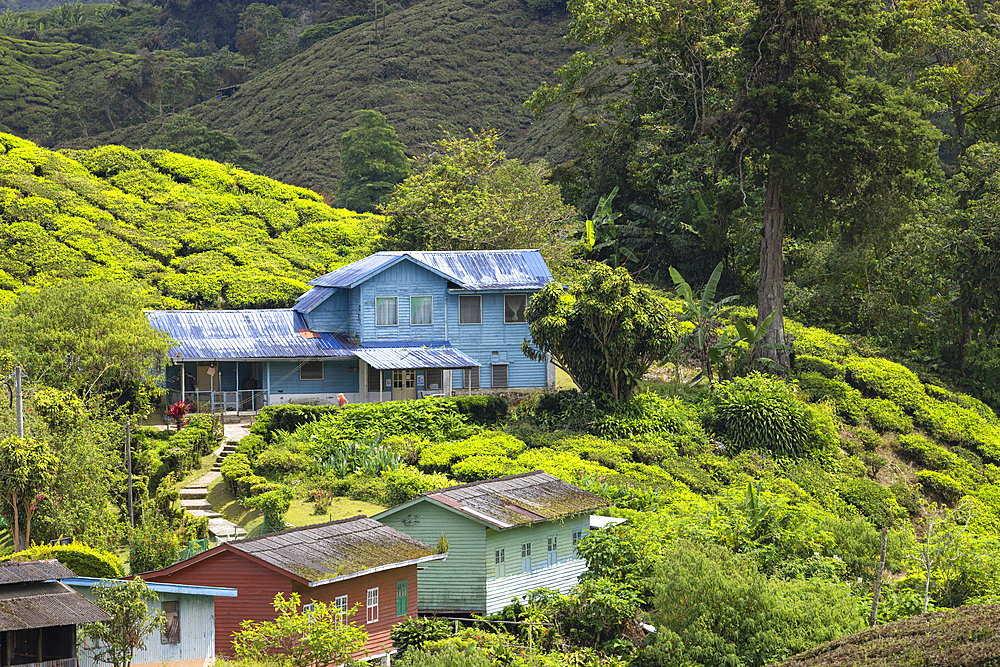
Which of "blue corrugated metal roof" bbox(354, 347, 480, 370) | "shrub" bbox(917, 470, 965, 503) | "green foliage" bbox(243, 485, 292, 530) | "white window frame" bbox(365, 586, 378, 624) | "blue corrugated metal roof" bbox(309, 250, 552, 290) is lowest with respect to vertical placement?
"shrub" bbox(917, 470, 965, 503)

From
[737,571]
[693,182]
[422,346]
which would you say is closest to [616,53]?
[693,182]

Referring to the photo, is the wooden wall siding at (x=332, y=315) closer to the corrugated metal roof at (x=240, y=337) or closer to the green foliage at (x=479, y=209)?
the corrugated metal roof at (x=240, y=337)

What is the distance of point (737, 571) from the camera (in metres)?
21.7

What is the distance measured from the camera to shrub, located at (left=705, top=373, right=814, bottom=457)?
35.9 m

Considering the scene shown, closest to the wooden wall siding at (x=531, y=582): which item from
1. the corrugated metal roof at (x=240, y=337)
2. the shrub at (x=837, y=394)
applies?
the corrugated metal roof at (x=240, y=337)

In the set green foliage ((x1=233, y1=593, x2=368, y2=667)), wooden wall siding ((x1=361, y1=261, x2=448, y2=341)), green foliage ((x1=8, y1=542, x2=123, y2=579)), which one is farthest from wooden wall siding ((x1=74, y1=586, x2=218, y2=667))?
wooden wall siding ((x1=361, y1=261, x2=448, y2=341))

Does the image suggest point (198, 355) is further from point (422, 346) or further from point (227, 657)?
point (227, 657)

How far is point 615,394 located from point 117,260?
29.2 metres

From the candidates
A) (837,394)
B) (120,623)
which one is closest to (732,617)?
(120,623)

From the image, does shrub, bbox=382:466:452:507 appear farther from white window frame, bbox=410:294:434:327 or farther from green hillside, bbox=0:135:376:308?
green hillside, bbox=0:135:376:308

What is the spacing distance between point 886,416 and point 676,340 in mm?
10158

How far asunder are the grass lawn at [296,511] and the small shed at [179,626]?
7582 mm

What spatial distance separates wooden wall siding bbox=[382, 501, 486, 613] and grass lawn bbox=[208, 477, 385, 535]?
524 centimetres

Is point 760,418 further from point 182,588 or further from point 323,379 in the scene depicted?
point 182,588
